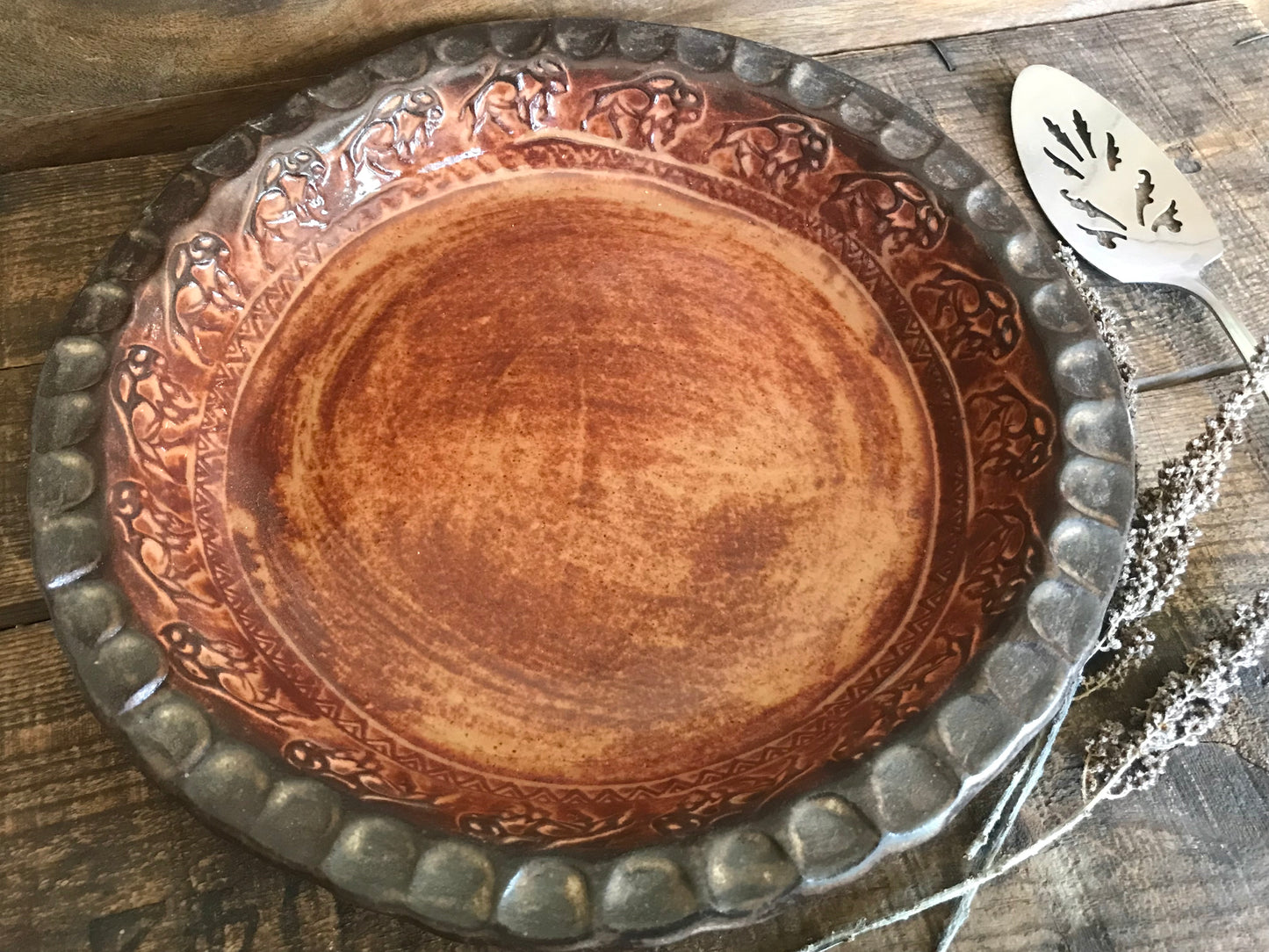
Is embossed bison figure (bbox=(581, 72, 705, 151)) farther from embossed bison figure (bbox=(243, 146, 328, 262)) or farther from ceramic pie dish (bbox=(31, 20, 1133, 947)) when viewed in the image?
embossed bison figure (bbox=(243, 146, 328, 262))

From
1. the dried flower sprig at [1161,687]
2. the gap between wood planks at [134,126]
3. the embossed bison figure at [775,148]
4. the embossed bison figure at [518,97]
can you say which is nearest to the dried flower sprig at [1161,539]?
the dried flower sprig at [1161,687]

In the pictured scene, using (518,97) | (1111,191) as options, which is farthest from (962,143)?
(518,97)

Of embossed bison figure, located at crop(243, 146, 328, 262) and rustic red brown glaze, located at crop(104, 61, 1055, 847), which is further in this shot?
embossed bison figure, located at crop(243, 146, 328, 262)

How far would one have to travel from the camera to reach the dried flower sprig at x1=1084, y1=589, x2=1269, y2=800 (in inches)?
27.4

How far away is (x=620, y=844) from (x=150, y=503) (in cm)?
41

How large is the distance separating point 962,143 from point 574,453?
552 millimetres

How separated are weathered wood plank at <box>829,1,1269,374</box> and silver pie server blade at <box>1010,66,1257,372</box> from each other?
2 centimetres

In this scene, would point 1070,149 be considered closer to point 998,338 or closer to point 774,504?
point 998,338

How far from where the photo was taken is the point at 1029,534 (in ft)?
2.22

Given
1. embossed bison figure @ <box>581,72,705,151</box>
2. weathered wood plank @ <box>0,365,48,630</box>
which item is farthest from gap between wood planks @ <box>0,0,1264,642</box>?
embossed bison figure @ <box>581,72,705,151</box>

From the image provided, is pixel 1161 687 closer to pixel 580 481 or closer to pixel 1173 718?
pixel 1173 718

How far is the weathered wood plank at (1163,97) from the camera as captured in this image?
946mm

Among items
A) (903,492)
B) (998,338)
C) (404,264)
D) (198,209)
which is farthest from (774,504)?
(198,209)

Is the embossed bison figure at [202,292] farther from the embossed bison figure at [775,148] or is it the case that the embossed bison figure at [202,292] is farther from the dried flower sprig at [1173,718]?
the dried flower sprig at [1173,718]
